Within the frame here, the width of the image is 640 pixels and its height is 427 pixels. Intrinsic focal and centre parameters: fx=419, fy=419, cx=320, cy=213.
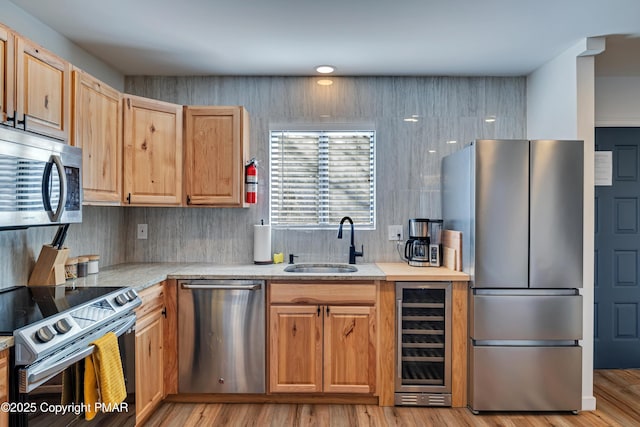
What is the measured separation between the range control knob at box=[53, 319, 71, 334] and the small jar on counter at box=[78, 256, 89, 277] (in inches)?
40.4

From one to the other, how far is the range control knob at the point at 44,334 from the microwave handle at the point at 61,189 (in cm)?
65

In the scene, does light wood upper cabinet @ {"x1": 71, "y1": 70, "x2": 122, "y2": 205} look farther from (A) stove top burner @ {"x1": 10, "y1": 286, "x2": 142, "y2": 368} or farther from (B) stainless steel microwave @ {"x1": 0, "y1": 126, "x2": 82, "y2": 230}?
(A) stove top burner @ {"x1": 10, "y1": 286, "x2": 142, "y2": 368}

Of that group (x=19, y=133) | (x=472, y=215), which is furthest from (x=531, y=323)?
(x=19, y=133)

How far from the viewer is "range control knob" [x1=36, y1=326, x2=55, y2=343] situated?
1.55m

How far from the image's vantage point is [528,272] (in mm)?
2729

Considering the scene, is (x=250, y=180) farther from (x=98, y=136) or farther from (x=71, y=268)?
(x=71, y=268)

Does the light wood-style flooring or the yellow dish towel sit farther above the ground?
the yellow dish towel

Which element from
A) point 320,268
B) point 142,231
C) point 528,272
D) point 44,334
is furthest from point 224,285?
point 528,272

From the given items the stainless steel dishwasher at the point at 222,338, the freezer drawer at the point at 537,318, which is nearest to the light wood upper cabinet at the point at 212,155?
the stainless steel dishwasher at the point at 222,338

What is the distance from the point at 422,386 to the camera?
2.87 metres

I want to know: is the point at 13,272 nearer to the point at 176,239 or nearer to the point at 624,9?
the point at 176,239

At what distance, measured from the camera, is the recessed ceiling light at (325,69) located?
10.7ft

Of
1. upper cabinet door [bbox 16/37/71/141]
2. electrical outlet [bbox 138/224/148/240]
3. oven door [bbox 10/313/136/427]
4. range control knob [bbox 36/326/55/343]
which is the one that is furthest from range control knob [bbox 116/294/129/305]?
electrical outlet [bbox 138/224/148/240]

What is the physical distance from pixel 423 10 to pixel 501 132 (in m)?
1.57
